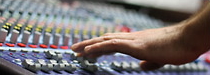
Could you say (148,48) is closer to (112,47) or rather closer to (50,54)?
(112,47)

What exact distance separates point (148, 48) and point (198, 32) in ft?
0.46

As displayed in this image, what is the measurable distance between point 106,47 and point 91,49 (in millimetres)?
44

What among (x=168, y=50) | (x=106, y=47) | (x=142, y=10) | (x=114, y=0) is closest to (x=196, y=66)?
(x=168, y=50)

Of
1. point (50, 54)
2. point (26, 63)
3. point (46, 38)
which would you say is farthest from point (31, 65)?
point (46, 38)

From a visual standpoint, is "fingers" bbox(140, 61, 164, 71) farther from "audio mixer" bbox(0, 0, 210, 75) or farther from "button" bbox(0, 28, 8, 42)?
"button" bbox(0, 28, 8, 42)

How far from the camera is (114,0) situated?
1923 mm

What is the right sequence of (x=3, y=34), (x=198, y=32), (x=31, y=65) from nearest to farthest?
(x=31, y=65)
(x=3, y=34)
(x=198, y=32)

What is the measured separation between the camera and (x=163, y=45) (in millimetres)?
931

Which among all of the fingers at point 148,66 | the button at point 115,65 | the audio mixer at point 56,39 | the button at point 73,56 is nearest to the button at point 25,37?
the audio mixer at point 56,39

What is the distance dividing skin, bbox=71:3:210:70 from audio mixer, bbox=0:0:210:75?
38mm

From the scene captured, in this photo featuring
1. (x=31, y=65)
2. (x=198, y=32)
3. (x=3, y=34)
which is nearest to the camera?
(x=31, y=65)

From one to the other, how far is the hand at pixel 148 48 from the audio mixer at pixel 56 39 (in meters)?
0.04

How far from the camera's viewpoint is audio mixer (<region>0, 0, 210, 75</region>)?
2.39 ft

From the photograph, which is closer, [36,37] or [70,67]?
[70,67]
